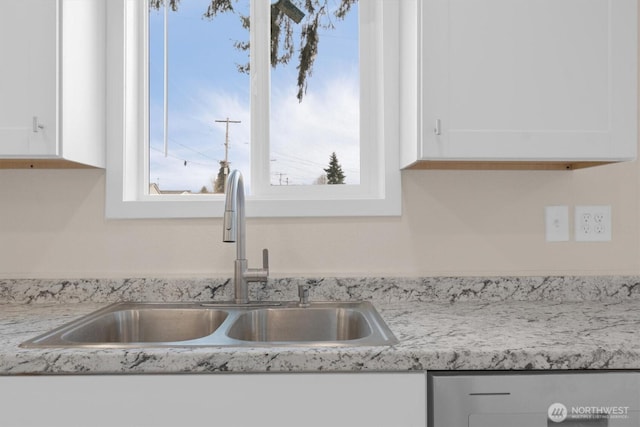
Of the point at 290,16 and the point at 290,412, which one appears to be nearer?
the point at 290,412

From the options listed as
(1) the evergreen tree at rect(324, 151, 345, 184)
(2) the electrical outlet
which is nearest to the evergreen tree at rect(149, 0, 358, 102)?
(1) the evergreen tree at rect(324, 151, 345, 184)

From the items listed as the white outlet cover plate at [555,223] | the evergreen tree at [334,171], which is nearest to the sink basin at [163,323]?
the evergreen tree at [334,171]

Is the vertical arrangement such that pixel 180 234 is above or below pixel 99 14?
below

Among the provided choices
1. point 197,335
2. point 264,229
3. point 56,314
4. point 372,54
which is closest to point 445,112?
point 372,54

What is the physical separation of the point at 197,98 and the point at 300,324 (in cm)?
93

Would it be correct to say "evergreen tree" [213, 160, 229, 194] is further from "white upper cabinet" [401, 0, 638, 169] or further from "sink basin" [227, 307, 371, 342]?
"white upper cabinet" [401, 0, 638, 169]

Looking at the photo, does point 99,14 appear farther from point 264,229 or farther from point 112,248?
point 264,229

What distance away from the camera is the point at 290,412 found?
1.07m

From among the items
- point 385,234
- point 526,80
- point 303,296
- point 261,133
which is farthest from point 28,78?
point 526,80

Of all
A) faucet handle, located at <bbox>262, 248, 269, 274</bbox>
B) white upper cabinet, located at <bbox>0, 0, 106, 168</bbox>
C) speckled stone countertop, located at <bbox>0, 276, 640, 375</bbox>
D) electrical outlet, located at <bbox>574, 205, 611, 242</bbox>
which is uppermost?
white upper cabinet, located at <bbox>0, 0, 106, 168</bbox>

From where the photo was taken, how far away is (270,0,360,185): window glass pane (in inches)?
74.5

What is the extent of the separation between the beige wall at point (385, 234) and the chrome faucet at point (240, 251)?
0.13 m

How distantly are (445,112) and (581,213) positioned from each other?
0.73m

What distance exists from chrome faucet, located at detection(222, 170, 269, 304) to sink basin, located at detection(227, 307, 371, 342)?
89 millimetres
